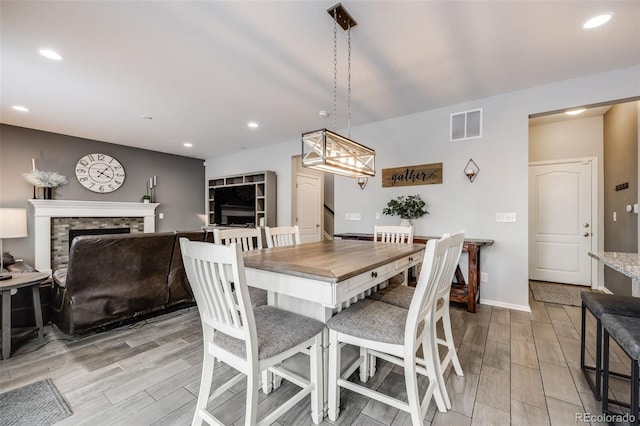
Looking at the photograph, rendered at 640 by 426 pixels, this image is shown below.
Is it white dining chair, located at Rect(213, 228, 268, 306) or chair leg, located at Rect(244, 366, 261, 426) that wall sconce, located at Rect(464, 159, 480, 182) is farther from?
chair leg, located at Rect(244, 366, 261, 426)

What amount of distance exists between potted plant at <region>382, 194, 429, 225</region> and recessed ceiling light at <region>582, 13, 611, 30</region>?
2168 millimetres

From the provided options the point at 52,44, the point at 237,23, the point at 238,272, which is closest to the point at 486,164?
the point at 237,23

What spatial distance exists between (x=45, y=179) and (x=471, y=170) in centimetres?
660

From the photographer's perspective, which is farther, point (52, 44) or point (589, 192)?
point (589, 192)

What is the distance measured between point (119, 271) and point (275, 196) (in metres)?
3.36

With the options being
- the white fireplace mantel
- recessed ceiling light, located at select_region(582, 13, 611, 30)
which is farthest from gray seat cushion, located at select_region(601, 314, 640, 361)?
the white fireplace mantel

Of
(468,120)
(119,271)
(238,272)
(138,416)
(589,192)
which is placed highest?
(468,120)

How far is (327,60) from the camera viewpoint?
8.38 feet

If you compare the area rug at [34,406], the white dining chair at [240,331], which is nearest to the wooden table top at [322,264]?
the white dining chair at [240,331]

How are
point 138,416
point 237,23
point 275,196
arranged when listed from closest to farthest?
point 138,416
point 237,23
point 275,196

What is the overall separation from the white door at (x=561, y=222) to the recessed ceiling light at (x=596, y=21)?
2.93m

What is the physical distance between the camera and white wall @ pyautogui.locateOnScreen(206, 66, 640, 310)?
9.73ft

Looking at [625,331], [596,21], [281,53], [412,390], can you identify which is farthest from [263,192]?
[625,331]

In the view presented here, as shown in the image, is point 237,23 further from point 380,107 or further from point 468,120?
point 468,120
